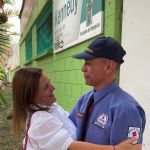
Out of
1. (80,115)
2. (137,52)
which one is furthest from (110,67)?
(137,52)

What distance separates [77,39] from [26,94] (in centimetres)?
292

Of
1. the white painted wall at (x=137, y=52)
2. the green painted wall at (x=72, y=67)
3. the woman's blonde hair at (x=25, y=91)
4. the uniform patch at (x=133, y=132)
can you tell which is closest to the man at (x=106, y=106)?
the uniform patch at (x=133, y=132)

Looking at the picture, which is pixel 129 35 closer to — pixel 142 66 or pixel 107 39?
pixel 142 66

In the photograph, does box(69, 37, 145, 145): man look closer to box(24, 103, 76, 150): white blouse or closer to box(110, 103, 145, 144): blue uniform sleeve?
box(110, 103, 145, 144): blue uniform sleeve

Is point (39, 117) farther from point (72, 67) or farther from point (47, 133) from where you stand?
point (72, 67)

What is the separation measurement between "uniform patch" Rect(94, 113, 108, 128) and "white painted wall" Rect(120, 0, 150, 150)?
102cm

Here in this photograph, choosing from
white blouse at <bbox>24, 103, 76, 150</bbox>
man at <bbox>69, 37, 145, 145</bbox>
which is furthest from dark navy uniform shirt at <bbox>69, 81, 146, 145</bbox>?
white blouse at <bbox>24, 103, 76, 150</bbox>

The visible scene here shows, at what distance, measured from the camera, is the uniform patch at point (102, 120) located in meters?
1.88

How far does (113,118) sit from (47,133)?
0.37m

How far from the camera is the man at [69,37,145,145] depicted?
1816mm

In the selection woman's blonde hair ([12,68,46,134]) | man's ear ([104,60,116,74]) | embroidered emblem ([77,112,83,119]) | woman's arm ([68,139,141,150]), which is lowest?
woman's arm ([68,139,141,150])

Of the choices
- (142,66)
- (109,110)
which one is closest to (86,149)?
(109,110)

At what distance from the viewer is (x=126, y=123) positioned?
1803mm

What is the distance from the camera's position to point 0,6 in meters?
5.21
